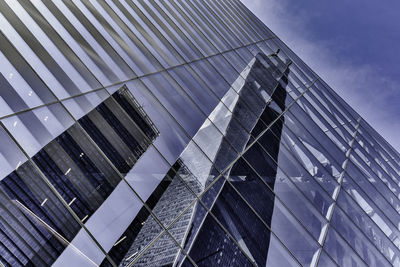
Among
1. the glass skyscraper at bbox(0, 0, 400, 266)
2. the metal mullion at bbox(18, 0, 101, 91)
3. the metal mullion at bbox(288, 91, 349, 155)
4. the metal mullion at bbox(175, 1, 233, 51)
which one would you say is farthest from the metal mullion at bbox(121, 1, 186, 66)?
the metal mullion at bbox(288, 91, 349, 155)

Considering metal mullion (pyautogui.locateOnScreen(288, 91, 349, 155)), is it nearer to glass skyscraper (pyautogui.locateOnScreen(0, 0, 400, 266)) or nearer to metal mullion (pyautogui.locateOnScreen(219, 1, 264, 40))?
glass skyscraper (pyautogui.locateOnScreen(0, 0, 400, 266))

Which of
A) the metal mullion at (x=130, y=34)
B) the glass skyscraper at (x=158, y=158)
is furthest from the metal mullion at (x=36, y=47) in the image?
the metal mullion at (x=130, y=34)

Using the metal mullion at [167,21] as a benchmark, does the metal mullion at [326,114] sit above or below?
below

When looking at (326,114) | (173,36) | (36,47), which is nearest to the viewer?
(36,47)

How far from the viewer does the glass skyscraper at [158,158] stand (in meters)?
6.50

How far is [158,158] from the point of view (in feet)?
31.2

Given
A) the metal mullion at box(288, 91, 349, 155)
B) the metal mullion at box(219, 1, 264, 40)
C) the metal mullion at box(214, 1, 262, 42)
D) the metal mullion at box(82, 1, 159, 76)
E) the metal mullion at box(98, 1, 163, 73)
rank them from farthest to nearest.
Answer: the metal mullion at box(219, 1, 264, 40)
the metal mullion at box(214, 1, 262, 42)
the metal mullion at box(288, 91, 349, 155)
the metal mullion at box(98, 1, 163, 73)
the metal mullion at box(82, 1, 159, 76)

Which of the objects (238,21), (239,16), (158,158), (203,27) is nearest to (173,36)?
(203,27)

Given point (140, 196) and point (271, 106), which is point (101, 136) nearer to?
point (140, 196)

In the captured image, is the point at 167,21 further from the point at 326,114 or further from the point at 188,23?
the point at 326,114

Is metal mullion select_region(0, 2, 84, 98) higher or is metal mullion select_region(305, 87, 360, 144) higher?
metal mullion select_region(0, 2, 84, 98)

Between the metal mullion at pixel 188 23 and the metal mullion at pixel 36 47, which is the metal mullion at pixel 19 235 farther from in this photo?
the metal mullion at pixel 188 23

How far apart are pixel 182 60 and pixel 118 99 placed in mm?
6538

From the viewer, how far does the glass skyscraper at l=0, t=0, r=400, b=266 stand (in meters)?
6.50
